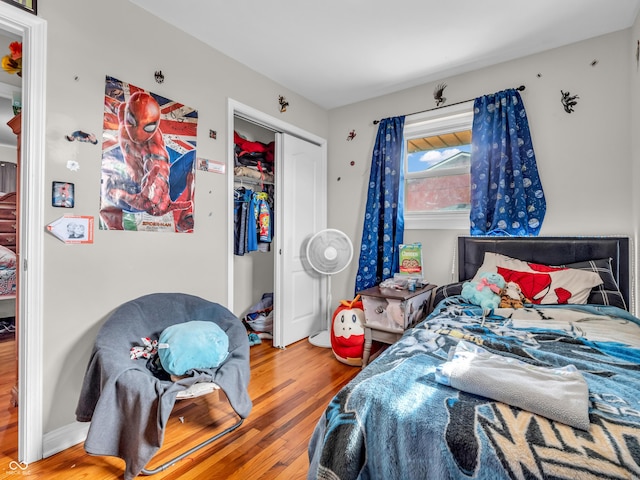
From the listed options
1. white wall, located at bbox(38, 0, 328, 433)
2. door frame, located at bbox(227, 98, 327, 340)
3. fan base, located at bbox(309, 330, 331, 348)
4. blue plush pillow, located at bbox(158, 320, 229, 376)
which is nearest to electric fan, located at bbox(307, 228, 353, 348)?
fan base, located at bbox(309, 330, 331, 348)

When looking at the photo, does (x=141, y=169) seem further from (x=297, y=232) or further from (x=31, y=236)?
(x=297, y=232)

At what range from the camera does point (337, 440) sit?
1.00 metres

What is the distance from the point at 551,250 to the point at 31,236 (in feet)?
10.6

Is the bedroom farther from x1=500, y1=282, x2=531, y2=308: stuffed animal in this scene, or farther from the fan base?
the fan base

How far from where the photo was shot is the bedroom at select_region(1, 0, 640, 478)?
1728 mm

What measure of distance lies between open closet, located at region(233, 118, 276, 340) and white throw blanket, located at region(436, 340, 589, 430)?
2.37m

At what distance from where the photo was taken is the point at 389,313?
251cm

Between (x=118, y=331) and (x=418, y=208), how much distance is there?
2.62 m

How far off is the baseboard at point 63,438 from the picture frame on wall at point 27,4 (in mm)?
2114

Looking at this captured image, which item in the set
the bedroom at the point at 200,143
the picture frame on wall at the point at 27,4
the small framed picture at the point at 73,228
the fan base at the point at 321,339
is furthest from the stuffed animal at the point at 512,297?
the picture frame on wall at the point at 27,4

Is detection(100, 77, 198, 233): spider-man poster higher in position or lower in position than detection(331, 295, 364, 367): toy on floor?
higher

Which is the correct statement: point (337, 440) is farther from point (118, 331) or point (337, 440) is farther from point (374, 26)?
point (374, 26)

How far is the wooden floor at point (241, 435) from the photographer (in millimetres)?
1539

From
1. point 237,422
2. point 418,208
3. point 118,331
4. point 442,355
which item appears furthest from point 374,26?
point 237,422
